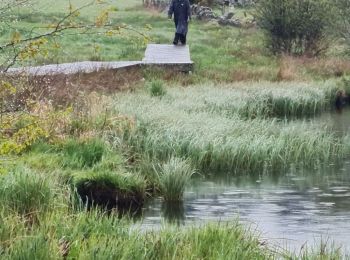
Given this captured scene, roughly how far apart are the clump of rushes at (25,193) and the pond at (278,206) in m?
1.53

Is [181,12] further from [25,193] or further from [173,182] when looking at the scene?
[25,193]

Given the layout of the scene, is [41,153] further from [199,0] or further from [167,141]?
[199,0]

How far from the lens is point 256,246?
10383 mm

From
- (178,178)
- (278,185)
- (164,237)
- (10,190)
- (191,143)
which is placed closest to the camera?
(164,237)

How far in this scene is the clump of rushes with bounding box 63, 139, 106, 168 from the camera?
1507cm

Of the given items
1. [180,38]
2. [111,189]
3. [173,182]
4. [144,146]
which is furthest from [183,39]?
[111,189]

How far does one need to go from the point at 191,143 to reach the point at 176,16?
18435 millimetres

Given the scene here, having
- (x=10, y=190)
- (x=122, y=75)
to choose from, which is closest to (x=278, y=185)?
(x=10, y=190)

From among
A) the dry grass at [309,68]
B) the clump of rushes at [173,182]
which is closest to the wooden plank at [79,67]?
the dry grass at [309,68]

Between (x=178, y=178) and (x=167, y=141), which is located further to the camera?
(x=167, y=141)

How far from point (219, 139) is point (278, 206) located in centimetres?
378

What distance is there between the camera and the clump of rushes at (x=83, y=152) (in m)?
15.1

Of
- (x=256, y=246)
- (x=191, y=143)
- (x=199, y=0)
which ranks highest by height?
(x=256, y=246)

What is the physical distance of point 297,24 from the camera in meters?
38.9
